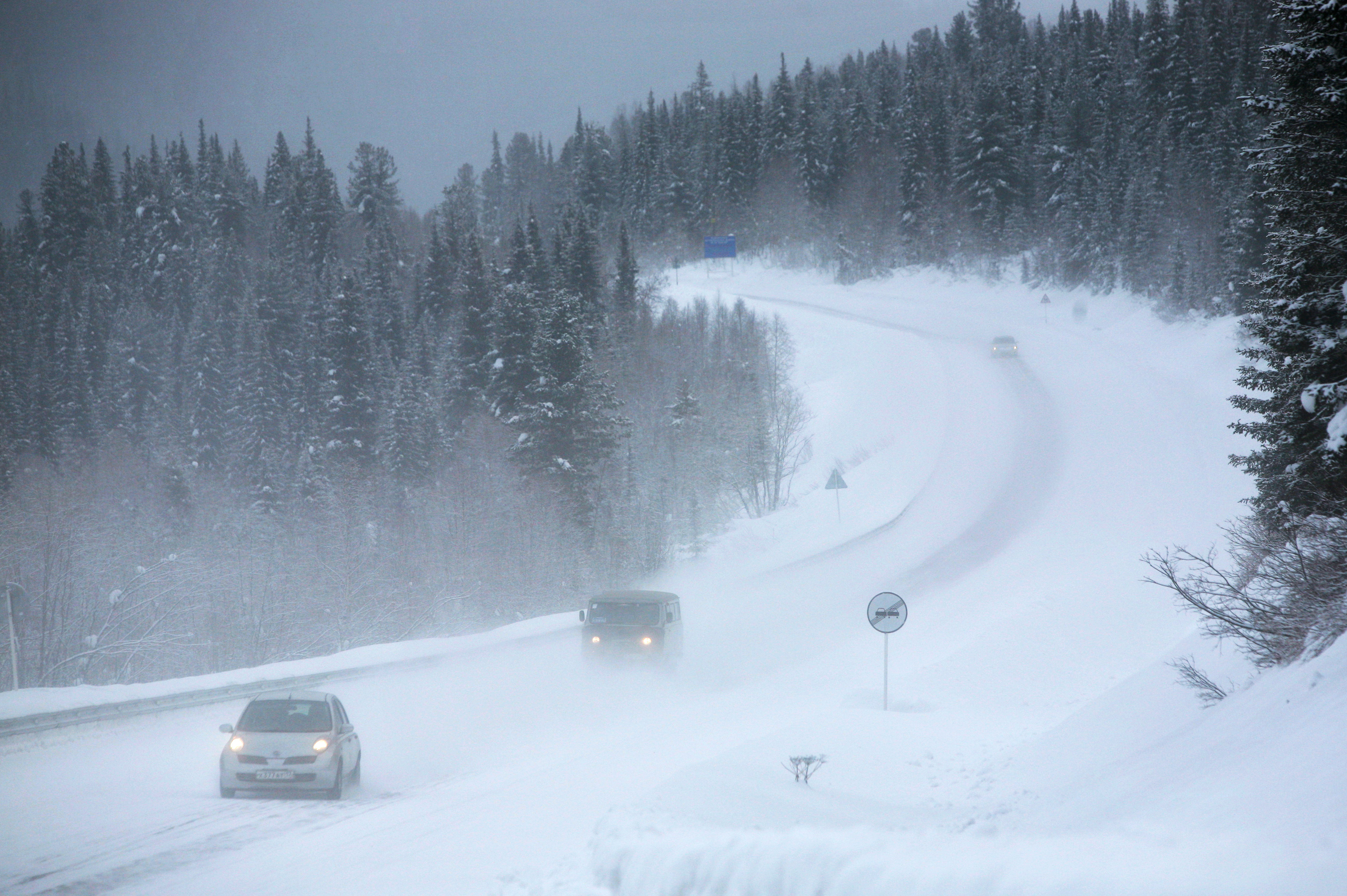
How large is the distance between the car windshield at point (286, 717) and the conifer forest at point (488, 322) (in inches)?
606

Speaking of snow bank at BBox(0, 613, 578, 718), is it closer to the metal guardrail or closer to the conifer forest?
the metal guardrail

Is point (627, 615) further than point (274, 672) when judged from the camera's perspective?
Yes

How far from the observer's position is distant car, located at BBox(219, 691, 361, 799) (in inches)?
457

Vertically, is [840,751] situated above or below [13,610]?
below

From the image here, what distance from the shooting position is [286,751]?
1173 centimetres

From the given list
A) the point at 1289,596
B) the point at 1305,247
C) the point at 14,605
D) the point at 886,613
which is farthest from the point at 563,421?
the point at 1289,596

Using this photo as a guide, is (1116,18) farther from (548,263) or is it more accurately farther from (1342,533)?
(1342,533)

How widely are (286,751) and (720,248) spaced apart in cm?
9639

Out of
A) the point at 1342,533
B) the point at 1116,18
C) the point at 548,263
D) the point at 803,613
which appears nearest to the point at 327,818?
the point at 1342,533

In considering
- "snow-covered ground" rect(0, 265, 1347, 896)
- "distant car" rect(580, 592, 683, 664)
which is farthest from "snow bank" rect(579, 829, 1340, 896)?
"distant car" rect(580, 592, 683, 664)

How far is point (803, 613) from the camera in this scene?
28.9 m

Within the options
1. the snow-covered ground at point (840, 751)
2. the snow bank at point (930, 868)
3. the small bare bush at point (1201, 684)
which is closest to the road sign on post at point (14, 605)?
the snow-covered ground at point (840, 751)

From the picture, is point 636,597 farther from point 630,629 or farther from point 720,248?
point 720,248

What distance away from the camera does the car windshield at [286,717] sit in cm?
1208
